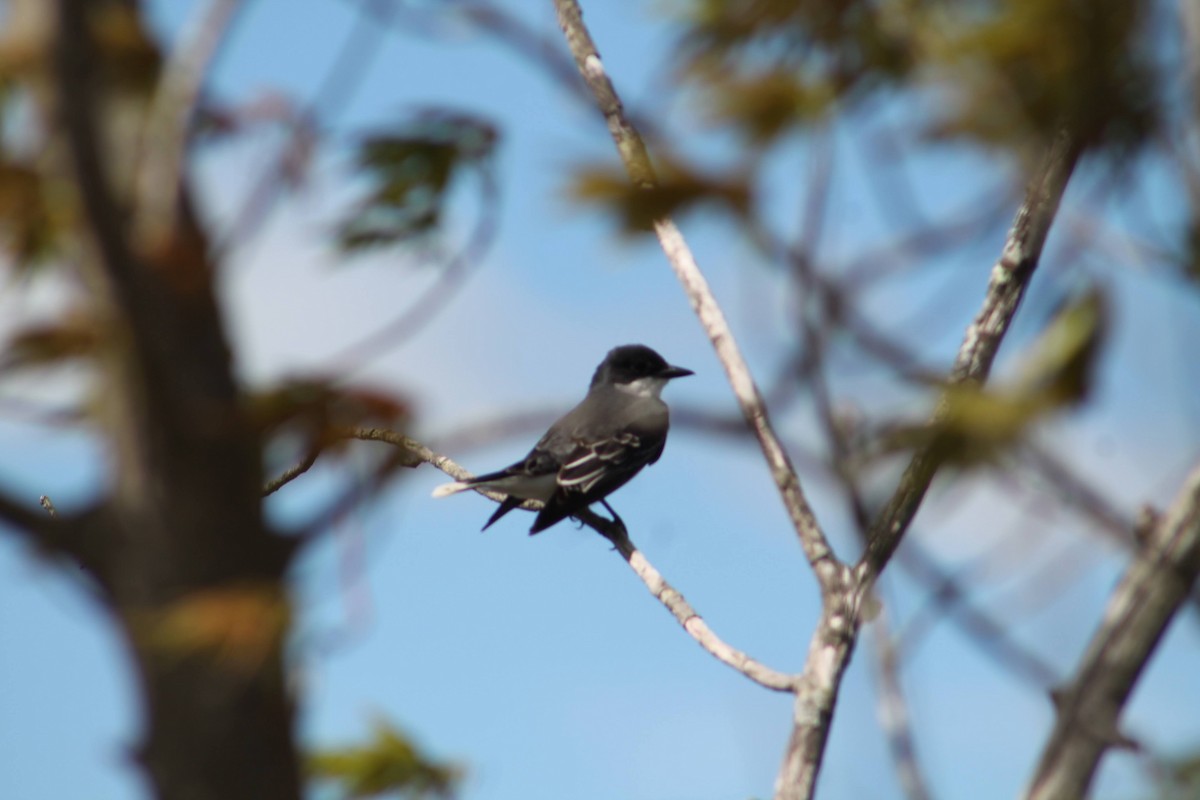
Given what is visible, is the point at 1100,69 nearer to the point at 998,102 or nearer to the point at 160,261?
the point at 998,102

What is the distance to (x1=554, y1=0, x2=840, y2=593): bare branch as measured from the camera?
489 centimetres

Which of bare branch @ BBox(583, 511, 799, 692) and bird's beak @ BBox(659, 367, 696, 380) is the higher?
bird's beak @ BBox(659, 367, 696, 380)

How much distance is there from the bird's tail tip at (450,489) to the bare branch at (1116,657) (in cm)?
508

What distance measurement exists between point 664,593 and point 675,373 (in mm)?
5209

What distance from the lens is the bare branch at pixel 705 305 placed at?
489 centimetres

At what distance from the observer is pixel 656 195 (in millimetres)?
3338

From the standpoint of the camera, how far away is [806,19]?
Result: 13.3 feet

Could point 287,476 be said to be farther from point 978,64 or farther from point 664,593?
point 978,64

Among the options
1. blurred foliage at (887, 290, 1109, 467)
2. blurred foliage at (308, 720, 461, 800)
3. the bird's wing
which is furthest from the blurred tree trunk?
the bird's wing

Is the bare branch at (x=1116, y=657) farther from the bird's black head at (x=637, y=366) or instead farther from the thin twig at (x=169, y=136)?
the bird's black head at (x=637, y=366)

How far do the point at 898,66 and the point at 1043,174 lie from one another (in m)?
0.96

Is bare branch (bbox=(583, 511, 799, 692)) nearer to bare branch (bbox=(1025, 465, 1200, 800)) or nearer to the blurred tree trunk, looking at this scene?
bare branch (bbox=(1025, 465, 1200, 800))

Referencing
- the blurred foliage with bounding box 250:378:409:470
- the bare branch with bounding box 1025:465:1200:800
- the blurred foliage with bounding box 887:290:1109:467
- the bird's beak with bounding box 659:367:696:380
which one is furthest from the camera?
the bird's beak with bounding box 659:367:696:380

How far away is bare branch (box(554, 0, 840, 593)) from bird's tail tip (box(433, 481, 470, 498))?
3.03 meters
